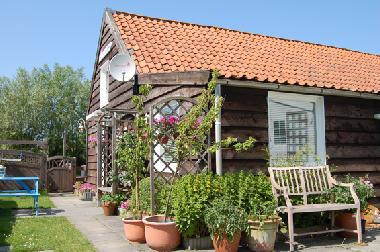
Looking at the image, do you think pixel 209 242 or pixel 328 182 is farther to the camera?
pixel 328 182

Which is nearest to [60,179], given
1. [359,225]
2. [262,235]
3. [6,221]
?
[6,221]

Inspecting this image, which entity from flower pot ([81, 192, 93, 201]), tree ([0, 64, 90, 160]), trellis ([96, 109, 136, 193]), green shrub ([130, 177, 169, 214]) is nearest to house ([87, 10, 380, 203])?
trellis ([96, 109, 136, 193])

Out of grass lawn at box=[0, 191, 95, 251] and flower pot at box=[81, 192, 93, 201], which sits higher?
flower pot at box=[81, 192, 93, 201]

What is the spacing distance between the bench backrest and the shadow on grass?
4.47 meters

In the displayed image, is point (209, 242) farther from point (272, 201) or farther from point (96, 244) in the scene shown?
point (96, 244)

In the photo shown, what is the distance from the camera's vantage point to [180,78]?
759 centimetres

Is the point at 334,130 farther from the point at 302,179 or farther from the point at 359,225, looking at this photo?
the point at 359,225

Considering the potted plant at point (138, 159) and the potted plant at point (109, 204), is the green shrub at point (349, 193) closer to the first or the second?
the potted plant at point (138, 159)

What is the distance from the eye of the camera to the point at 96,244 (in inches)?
256

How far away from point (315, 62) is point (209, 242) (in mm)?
6673

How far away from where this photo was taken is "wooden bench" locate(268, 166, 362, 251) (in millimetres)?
6375

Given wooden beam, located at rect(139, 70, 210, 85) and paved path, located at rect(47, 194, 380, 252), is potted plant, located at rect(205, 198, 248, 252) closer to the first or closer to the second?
paved path, located at rect(47, 194, 380, 252)

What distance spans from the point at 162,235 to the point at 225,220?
1017 millimetres

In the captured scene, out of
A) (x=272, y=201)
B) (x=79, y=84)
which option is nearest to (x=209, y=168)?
(x=272, y=201)
